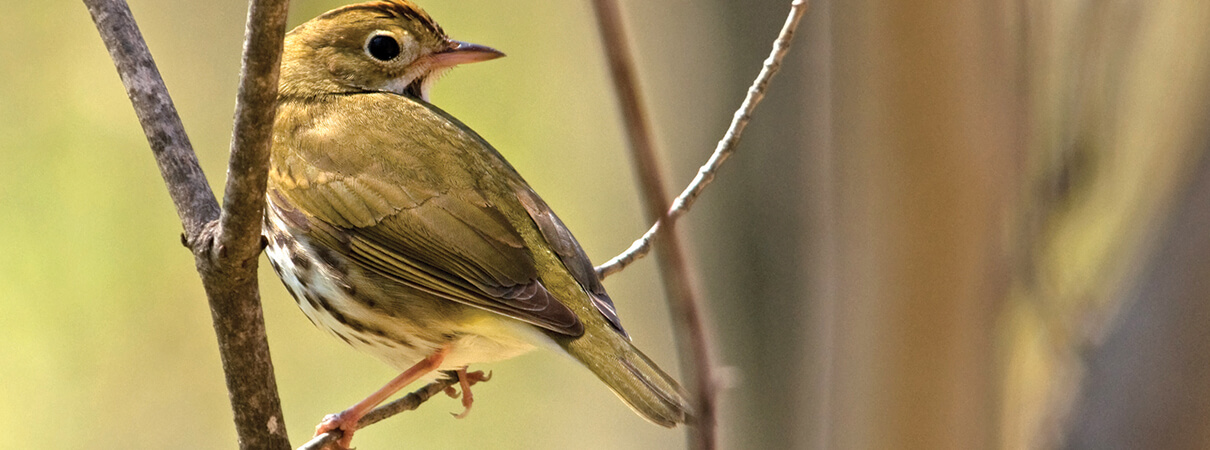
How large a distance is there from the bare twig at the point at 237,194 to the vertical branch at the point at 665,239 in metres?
1.06

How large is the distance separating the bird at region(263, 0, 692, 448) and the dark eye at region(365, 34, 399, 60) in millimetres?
389

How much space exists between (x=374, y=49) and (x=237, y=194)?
200cm

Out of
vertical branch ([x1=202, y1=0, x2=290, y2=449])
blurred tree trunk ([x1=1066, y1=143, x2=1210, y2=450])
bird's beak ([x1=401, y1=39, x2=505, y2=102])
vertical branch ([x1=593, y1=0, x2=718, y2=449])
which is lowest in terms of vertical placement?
vertical branch ([x1=593, y1=0, x2=718, y2=449])

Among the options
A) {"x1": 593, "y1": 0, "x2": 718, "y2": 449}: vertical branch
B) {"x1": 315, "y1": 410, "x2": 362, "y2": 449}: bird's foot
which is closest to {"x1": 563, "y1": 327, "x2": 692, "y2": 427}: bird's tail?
{"x1": 315, "y1": 410, "x2": 362, "y2": 449}: bird's foot

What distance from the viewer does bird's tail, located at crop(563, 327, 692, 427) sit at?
9.22ft

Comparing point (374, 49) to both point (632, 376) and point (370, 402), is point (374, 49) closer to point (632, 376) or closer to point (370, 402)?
point (370, 402)

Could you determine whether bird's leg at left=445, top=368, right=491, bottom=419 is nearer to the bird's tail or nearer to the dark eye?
the bird's tail

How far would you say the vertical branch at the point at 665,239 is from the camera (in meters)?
Answer: 1.06

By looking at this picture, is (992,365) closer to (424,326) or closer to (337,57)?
(424,326)

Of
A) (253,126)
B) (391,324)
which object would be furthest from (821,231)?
(391,324)

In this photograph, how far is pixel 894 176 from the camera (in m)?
1.93

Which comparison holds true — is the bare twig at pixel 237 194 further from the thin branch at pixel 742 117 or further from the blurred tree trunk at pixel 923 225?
the blurred tree trunk at pixel 923 225

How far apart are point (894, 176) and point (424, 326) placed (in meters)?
1.72

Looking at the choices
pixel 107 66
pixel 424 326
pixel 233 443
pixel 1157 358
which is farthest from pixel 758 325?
pixel 107 66
